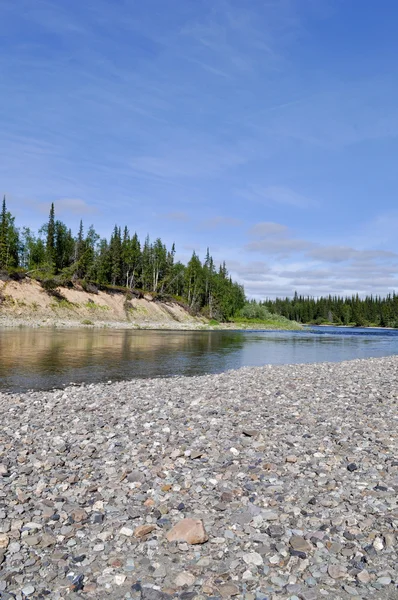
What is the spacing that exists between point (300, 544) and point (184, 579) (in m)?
1.70

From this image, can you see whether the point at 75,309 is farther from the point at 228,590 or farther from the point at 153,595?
the point at 228,590

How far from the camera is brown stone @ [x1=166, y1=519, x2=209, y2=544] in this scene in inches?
227

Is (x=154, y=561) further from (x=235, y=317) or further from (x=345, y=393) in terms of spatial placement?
(x=235, y=317)

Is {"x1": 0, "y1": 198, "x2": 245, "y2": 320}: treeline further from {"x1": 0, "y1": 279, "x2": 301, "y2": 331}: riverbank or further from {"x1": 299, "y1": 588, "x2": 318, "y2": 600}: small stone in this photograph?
{"x1": 299, "y1": 588, "x2": 318, "y2": 600}: small stone

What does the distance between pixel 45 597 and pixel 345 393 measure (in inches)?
514

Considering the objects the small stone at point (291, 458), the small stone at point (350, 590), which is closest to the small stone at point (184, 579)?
the small stone at point (350, 590)

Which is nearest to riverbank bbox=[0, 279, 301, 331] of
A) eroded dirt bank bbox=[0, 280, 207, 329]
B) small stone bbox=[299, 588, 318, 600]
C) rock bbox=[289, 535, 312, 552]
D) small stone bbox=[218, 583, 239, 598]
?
eroded dirt bank bbox=[0, 280, 207, 329]

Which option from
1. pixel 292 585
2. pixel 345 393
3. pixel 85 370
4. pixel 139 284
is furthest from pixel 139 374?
pixel 139 284

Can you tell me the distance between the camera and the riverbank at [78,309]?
76062mm

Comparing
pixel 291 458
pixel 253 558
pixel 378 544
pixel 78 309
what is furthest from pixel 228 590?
pixel 78 309

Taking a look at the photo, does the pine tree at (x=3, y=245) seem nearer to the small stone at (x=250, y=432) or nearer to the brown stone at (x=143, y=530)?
the small stone at (x=250, y=432)

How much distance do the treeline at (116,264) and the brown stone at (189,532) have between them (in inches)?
3592

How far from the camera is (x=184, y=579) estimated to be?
5.00 m

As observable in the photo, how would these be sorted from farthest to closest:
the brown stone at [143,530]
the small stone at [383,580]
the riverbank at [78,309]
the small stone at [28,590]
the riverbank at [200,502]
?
the riverbank at [78,309] → the brown stone at [143,530] → the riverbank at [200,502] → the small stone at [383,580] → the small stone at [28,590]
